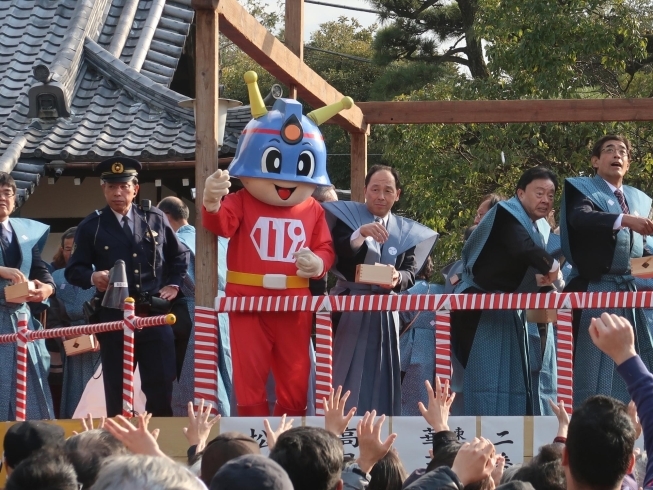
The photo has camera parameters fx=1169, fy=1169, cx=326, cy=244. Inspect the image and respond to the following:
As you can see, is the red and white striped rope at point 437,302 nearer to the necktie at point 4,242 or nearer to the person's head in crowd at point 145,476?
the necktie at point 4,242

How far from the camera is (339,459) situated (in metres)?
3.61

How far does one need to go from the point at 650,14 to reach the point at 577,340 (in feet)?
44.7

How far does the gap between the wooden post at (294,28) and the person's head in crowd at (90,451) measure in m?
4.28

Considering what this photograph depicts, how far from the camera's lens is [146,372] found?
7.07 m

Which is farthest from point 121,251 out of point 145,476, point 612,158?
point 145,476

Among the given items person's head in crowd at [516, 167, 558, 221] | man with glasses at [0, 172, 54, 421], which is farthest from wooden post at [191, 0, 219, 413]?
person's head in crowd at [516, 167, 558, 221]

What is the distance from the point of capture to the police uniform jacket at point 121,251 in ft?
23.0

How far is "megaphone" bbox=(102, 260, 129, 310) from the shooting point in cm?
677

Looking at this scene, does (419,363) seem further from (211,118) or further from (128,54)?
(128,54)

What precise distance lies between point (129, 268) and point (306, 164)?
124 centimetres

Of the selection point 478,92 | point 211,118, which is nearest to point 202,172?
point 211,118

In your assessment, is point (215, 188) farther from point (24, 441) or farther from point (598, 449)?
point (598, 449)

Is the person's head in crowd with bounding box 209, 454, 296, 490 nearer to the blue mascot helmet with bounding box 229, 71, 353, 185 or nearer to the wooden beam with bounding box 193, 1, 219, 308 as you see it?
the wooden beam with bounding box 193, 1, 219, 308

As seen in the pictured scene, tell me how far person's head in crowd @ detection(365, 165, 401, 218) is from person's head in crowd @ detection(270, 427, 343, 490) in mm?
3803
